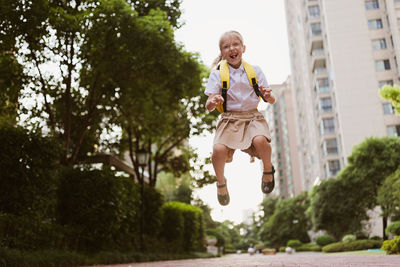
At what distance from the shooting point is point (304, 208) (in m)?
68.3

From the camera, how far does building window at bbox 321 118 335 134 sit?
59344mm

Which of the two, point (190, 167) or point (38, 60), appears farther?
point (190, 167)

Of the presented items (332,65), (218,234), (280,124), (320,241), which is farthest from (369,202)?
(280,124)

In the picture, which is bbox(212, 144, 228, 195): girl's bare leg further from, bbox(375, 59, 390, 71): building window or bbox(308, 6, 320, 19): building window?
bbox(308, 6, 320, 19): building window

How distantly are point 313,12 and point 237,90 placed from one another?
64.2 m

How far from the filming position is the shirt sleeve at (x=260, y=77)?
506 cm

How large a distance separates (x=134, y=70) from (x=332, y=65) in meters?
42.6

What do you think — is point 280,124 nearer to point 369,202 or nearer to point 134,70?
point 369,202

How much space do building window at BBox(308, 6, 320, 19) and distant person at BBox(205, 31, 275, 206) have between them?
2499 inches

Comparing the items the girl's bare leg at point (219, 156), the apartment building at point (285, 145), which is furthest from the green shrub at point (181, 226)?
the apartment building at point (285, 145)

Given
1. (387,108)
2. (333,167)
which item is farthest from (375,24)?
(333,167)

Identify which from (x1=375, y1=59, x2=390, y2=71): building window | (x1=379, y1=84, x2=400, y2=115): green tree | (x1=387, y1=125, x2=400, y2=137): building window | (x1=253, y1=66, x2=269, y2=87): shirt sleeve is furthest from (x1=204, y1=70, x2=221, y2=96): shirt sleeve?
(x1=375, y1=59, x2=390, y2=71): building window

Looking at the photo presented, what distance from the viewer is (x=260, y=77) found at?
16.7 ft

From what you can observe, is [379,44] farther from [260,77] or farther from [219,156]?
[219,156]
